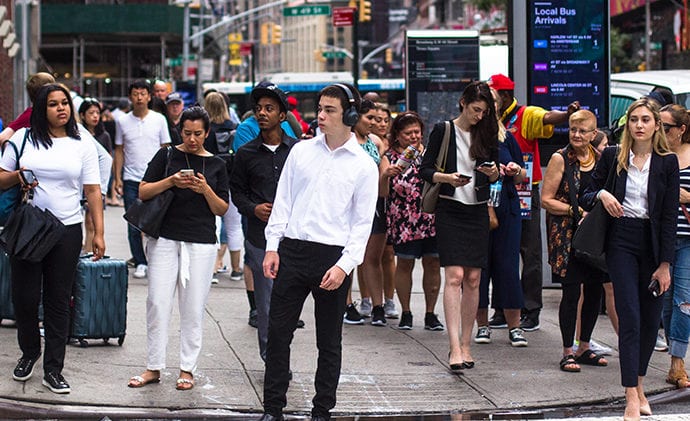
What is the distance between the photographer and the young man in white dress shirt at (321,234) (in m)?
6.98

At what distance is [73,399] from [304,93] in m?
36.2

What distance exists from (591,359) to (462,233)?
1.44m

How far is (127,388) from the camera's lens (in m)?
7.95

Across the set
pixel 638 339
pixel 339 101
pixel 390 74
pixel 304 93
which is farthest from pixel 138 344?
pixel 390 74

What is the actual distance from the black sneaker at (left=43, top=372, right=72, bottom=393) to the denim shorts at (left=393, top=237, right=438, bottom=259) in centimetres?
366

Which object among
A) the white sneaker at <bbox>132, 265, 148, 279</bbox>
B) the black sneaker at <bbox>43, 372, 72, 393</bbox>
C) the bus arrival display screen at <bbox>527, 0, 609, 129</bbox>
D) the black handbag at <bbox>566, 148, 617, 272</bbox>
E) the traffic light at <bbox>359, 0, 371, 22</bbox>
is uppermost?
the traffic light at <bbox>359, 0, 371, 22</bbox>

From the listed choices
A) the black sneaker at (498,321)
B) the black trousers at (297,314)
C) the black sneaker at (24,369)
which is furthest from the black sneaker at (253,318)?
the black trousers at (297,314)

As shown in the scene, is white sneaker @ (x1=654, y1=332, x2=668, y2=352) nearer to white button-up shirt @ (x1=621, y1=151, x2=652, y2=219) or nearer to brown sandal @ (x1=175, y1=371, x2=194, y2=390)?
white button-up shirt @ (x1=621, y1=151, x2=652, y2=219)

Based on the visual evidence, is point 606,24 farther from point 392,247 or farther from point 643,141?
point 643,141

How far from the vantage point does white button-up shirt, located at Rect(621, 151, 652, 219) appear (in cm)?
763

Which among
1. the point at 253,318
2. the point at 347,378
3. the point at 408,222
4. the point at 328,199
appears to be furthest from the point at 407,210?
the point at 328,199

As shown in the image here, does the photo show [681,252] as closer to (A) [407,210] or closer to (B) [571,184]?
(B) [571,184]

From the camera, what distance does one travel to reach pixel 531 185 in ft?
35.0

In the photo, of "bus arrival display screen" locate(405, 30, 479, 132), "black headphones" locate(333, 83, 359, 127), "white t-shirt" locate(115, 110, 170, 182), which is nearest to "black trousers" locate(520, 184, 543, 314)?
"black headphones" locate(333, 83, 359, 127)
